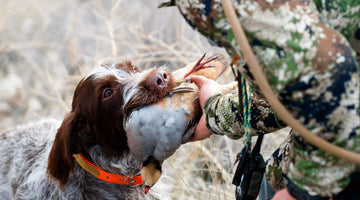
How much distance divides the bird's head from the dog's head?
290mm

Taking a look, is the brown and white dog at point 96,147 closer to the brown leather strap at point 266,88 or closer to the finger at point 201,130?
the finger at point 201,130

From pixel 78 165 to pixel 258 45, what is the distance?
5.61ft

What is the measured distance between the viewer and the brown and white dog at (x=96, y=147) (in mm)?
2232

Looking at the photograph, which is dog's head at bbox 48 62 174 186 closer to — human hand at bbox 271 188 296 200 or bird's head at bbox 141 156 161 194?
bird's head at bbox 141 156 161 194

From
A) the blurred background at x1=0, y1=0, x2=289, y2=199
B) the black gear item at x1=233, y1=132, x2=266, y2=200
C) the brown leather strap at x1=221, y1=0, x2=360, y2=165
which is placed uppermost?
the brown leather strap at x1=221, y1=0, x2=360, y2=165

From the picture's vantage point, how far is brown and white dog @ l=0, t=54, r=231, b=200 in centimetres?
223

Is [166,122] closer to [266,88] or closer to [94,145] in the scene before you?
[266,88]

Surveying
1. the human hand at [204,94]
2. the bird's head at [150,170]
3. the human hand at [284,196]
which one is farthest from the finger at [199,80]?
the human hand at [284,196]

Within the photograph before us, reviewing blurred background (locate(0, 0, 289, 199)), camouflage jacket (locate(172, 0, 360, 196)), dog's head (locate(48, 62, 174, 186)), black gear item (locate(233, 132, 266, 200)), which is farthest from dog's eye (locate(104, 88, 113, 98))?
blurred background (locate(0, 0, 289, 199))

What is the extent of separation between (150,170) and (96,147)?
0.63m

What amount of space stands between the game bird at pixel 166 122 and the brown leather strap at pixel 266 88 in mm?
640

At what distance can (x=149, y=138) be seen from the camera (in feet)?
6.41

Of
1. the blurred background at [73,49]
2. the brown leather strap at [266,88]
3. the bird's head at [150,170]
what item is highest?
the brown leather strap at [266,88]

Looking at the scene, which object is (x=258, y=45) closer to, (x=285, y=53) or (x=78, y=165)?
(x=285, y=53)
